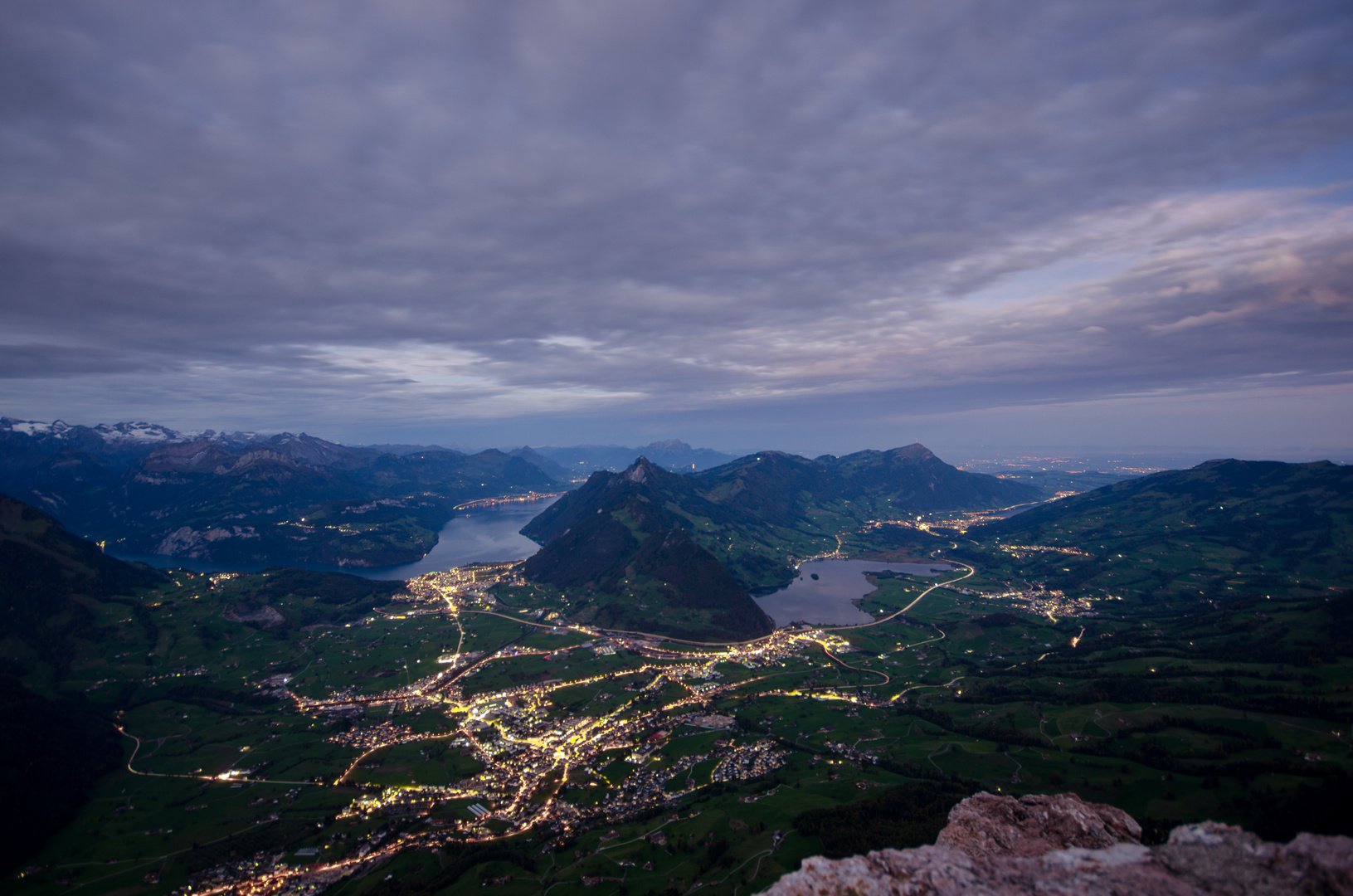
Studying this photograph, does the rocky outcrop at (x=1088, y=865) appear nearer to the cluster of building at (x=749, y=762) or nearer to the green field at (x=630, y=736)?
the green field at (x=630, y=736)

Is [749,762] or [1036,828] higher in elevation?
[1036,828]

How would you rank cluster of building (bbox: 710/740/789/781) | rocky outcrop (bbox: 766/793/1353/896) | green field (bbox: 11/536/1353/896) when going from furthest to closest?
cluster of building (bbox: 710/740/789/781) → green field (bbox: 11/536/1353/896) → rocky outcrop (bbox: 766/793/1353/896)

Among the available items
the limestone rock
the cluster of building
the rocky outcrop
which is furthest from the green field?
the rocky outcrop

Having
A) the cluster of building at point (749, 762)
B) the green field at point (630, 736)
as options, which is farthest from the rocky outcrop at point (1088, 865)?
the cluster of building at point (749, 762)

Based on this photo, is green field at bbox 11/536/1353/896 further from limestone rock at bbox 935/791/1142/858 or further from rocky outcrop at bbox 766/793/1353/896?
rocky outcrop at bbox 766/793/1353/896

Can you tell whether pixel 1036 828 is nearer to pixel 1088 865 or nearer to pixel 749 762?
pixel 1088 865

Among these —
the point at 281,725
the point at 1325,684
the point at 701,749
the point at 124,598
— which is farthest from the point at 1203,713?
the point at 124,598

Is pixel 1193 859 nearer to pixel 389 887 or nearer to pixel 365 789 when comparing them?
pixel 389 887

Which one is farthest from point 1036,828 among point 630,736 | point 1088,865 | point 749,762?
point 630,736
